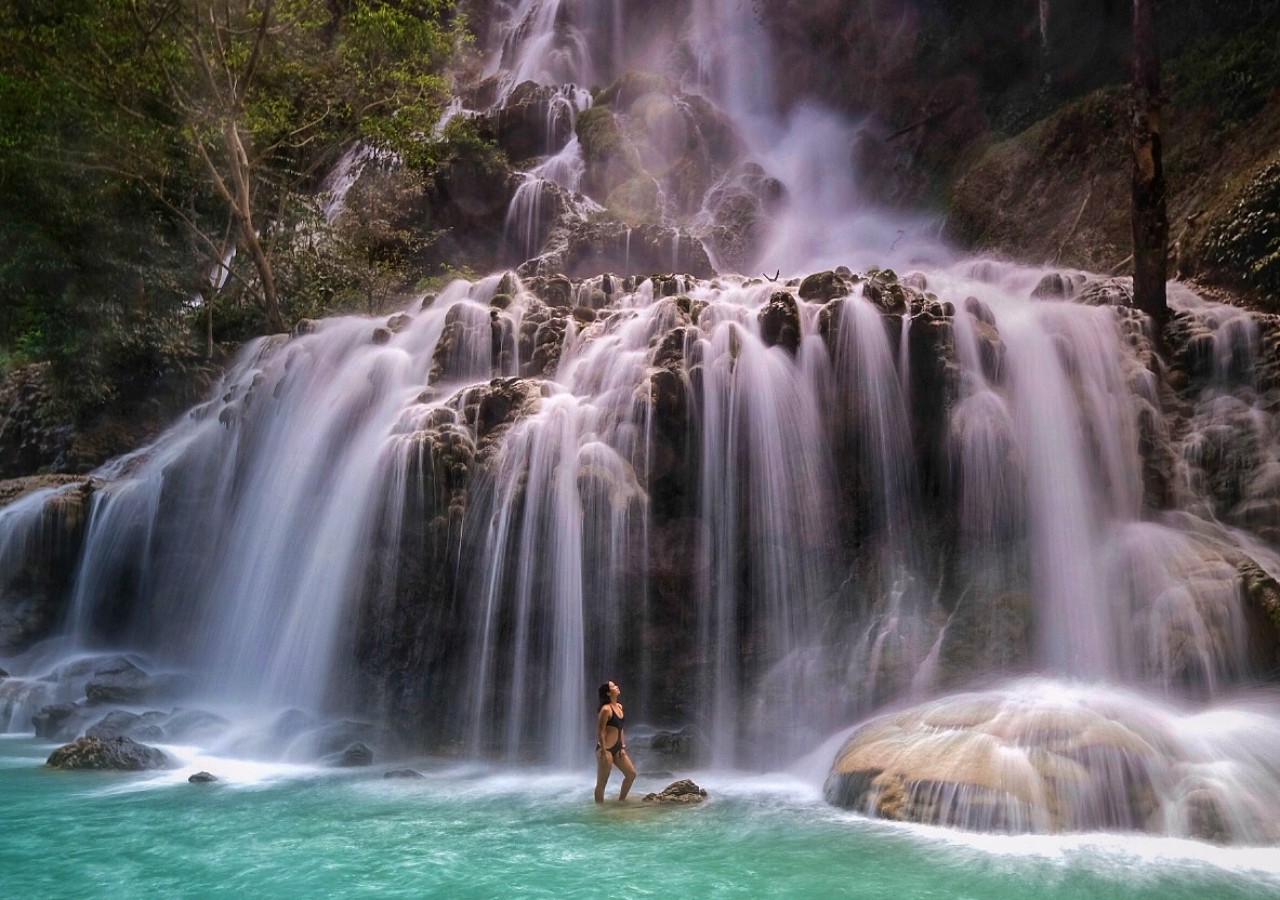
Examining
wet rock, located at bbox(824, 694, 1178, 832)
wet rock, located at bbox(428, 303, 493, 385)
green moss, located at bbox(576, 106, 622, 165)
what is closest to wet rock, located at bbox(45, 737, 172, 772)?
wet rock, located at bbox(428, 303, 493, 385)

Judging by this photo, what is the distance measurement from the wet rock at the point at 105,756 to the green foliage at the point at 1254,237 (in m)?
17.2

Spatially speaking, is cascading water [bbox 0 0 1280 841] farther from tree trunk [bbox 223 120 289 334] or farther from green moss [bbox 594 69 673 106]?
green moss [bbox 594 69 673 106]

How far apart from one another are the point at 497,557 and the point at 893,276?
7.52m

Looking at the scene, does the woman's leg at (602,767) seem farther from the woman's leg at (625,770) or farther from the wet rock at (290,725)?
the wet rock at (290,725)

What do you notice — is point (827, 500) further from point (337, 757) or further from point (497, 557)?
point (337, 757)

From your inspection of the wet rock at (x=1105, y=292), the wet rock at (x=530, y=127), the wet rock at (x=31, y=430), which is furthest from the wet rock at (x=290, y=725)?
the wet rock at (x=530, y=127)

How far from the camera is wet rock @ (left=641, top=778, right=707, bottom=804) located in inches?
388

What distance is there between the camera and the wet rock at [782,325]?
44.8 ft

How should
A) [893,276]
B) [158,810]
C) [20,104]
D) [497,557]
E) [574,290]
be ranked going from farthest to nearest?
[20,104]
[574,290]
[893,276]
[497,557]
[158,810]

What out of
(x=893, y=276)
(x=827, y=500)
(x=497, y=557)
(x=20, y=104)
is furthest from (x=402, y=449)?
(x=20, y=104)

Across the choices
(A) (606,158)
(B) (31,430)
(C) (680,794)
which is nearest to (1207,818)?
(C) (680,794)

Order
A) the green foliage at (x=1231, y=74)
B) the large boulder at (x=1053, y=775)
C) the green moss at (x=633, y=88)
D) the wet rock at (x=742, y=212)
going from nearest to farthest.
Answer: the large boulder at (x=1053, y=775), the green foliage at (x=1231, y=74), the wet rock at (x=742, y=212), the green moss at (x=633, y=88)

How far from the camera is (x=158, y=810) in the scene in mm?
9758

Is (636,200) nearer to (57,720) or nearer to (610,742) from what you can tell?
(57,720)
